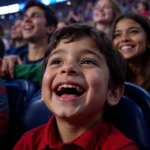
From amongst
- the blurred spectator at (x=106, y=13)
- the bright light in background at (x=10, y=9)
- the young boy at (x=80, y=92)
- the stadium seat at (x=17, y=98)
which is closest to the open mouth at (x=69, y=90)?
the young boy at (x=80, y=92)

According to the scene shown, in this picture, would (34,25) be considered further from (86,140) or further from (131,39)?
(86,140)

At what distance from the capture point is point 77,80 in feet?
3.22

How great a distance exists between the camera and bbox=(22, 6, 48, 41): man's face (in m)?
2.60

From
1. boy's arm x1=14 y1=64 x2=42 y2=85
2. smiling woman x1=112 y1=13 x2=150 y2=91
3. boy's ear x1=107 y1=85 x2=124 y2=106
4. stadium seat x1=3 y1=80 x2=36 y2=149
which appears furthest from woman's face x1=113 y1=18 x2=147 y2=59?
boy's ear x1=107 y1=85 x2=124 y2=106

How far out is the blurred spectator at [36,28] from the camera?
2533 mm

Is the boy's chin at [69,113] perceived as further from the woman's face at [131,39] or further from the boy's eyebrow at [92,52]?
the woman's face at [131,39]

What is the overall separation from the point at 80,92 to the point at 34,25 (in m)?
1.75

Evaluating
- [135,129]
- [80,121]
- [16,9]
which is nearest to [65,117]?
[80,121]

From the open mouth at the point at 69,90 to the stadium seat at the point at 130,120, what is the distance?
0.20 meters

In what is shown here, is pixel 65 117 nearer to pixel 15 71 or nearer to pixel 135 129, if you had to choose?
pixel 135 129

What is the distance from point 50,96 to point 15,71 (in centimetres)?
86

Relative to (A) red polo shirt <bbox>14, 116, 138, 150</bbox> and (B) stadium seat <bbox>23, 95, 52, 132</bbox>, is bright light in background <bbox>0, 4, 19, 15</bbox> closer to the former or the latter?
(B) stadium seat <bbox>23, 95, 52, 132</bbox>

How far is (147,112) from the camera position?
1164 mm

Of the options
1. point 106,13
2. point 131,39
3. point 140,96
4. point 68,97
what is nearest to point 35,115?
point 68,97
